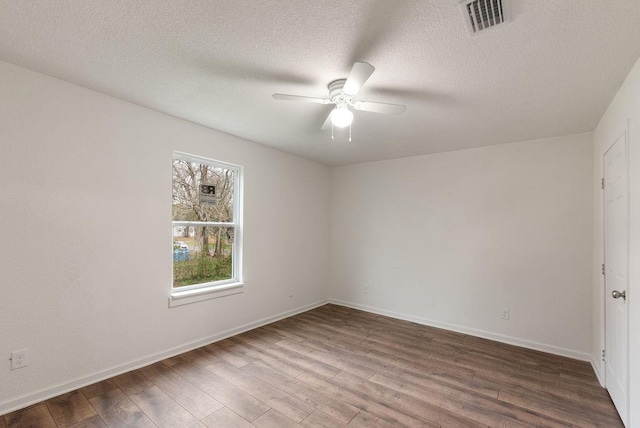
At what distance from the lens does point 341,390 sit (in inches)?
98.0

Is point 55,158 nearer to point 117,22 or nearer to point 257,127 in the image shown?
point 117,22

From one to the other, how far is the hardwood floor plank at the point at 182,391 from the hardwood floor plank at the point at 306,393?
1.63 ft

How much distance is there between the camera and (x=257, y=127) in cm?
331

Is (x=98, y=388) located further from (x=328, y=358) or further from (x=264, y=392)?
(x=328, y=358)

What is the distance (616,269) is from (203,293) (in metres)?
3.81

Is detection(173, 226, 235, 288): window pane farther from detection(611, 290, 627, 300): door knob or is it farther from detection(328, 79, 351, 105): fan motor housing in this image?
detection(611, 290, 627, 300): door knob

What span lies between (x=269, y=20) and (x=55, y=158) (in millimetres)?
2045

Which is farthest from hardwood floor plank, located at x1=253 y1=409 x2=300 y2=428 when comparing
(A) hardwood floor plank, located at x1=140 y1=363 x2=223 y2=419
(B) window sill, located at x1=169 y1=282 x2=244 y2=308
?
(B) window sill, located at x1=169 y1=282 x2=244 y2=308

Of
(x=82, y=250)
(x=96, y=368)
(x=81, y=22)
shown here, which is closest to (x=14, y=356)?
(x=96, y=368)

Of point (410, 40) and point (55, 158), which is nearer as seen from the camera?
point (410, 40)

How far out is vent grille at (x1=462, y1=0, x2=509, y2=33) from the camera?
1.40 meters

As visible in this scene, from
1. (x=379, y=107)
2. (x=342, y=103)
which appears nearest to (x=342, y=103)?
(x=342, y=103)

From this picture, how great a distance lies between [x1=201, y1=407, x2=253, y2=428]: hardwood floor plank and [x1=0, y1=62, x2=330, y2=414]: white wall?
1.15m

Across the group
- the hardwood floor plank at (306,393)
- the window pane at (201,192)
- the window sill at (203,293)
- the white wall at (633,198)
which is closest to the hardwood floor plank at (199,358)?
the hardwood floor plank at (306,393)
